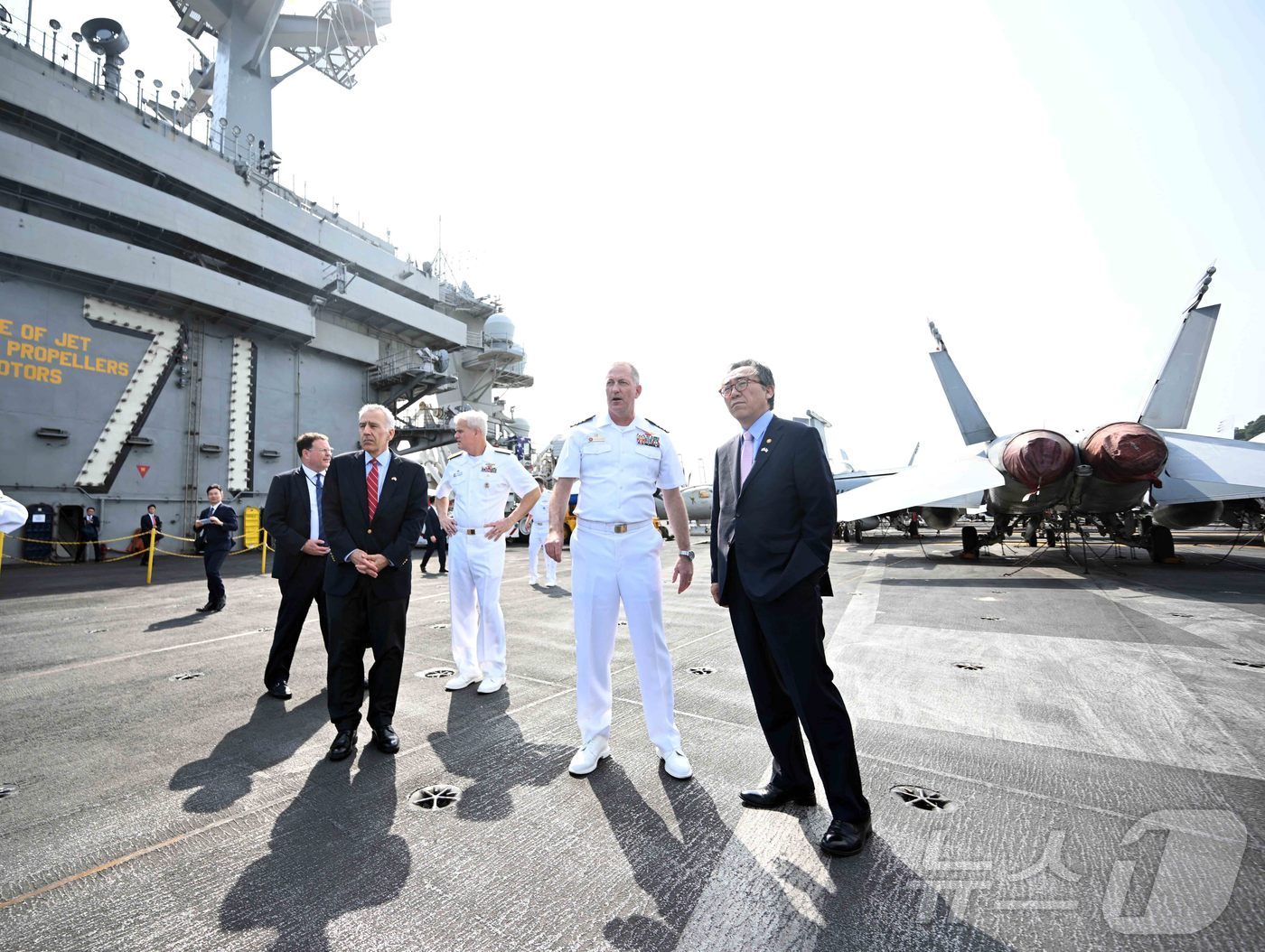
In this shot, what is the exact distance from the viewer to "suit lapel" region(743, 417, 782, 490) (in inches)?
92.5

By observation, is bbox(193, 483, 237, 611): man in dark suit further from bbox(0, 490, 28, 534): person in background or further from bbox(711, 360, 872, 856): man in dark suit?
bbox(711, 360, 872, 856): man in dark suit

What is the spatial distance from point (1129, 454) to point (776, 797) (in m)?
10.4

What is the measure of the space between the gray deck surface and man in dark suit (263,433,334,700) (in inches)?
13.0

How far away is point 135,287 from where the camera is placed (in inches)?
628

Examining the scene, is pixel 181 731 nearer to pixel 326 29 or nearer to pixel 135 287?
pixel 135 287

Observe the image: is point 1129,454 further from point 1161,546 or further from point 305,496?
point 305,496

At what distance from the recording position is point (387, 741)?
9.70 feet

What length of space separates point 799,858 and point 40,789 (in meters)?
3.36

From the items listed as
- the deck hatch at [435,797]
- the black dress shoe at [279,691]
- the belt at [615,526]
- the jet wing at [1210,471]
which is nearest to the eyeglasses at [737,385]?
the belt at [615,526]

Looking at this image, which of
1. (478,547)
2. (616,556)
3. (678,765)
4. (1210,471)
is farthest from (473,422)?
(1210,471)

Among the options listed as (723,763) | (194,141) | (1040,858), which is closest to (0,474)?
(194,141)

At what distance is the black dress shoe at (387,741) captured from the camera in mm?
2947

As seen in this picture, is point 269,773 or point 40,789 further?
point 269,773

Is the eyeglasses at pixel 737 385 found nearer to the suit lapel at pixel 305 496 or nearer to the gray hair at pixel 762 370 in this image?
the gray hair at pixel 762 370
